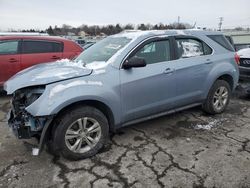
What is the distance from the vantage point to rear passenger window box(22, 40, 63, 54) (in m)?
6.73

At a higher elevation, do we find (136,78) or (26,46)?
(26,46)

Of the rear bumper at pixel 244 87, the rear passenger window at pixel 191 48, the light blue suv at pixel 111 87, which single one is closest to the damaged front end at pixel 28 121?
the light blue suv at pixel 111 87

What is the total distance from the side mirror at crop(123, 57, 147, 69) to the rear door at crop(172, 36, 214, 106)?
2.83ft

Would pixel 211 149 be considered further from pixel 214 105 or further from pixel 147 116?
pixel 214 105

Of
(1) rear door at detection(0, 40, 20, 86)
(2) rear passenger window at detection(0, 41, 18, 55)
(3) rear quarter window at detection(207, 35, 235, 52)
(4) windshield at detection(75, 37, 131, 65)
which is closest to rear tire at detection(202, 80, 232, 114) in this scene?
(3) rear quarter window at detection(207, 35, 235, 52)

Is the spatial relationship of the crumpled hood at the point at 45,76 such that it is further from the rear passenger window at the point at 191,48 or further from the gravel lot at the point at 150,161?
the rear passenger window at the point at 191,48

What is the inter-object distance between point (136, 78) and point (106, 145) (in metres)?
1.14

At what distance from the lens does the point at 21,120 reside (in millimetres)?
3270

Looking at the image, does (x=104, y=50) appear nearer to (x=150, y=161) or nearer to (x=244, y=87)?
(x=150, y=161)

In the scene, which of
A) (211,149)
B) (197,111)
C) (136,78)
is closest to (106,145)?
(136,78)

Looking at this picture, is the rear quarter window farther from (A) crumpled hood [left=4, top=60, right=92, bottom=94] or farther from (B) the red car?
(B) the red car

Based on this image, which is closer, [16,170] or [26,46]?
[16,170]

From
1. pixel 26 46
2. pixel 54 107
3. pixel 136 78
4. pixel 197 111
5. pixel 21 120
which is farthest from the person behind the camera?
pixel 26 46

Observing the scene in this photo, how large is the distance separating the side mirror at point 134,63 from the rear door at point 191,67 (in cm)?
86
